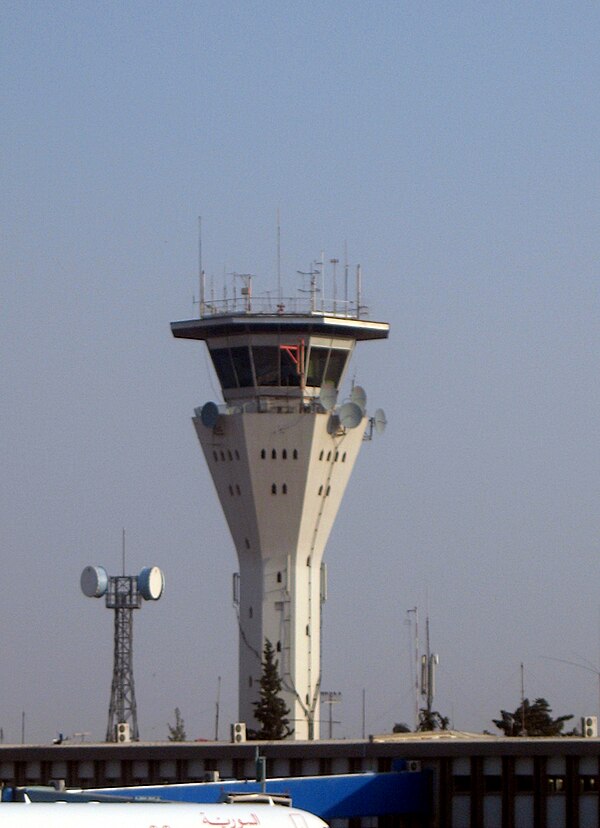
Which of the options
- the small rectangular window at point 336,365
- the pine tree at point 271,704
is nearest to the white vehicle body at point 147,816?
the pine tree at point 271,704

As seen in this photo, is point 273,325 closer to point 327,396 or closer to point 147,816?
point 327,396

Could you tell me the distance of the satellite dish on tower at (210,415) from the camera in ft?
471

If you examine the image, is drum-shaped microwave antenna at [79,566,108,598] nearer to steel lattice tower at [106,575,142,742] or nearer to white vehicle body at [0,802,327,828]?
steel lattice tower at [106,575,142,742]

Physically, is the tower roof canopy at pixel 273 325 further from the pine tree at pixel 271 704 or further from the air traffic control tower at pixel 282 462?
the pine tree at pixel 271 704

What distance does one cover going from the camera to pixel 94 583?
149750mm

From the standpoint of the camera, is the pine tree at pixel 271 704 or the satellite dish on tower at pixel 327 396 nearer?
the pine tree at pixel 271 704

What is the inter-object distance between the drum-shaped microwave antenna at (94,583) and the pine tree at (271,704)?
13.3m

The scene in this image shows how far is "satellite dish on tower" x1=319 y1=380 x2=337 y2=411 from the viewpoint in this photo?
143 metres

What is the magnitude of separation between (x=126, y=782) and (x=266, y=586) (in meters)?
41.6

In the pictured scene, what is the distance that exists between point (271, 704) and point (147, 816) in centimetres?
8052

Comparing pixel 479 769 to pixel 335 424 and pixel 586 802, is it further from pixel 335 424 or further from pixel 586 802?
pixel 335 424

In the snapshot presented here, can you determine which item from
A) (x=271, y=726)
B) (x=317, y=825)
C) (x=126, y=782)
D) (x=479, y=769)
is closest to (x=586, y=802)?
(x=479, y=769)

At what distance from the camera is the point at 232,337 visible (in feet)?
472

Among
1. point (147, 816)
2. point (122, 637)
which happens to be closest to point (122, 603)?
point (122, 637)
